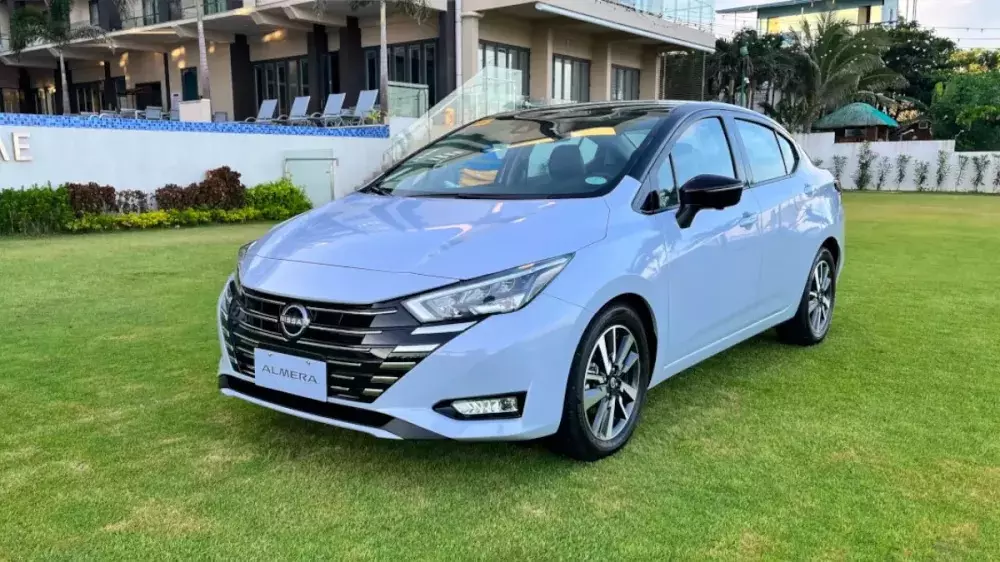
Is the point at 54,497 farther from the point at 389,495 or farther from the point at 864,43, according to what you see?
the point at 864,43

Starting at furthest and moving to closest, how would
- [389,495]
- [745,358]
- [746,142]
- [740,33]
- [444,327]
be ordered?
[740,33] < [745,358] < [746,142] < [389,495] < [444,327]

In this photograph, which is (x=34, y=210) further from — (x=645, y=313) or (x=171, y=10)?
(x=171, y=10)

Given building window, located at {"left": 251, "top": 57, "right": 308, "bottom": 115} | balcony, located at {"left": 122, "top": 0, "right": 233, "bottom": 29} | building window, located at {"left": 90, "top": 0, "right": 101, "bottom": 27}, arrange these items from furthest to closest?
building window, located at {"left": 90, "top": 0, "right": 101, "bottom": 27} → building window, located at {"left": 251, "top": 57, "right": 308, "bottom": 115} → balcony, located at {"left": 122, "top": 0, "right": 233, "bottom": 29}

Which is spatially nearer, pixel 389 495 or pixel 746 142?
pixel 389 495

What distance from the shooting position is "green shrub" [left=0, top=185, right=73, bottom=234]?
1112cm

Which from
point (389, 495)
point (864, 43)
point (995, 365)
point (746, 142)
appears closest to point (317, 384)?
point (389, 495)

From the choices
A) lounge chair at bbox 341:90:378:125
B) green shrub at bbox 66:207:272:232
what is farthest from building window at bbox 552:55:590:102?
green shrub at bbox 66:207:272:232

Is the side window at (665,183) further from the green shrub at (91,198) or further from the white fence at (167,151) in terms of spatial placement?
the white fence at (167,151)

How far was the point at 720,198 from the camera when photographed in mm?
3455

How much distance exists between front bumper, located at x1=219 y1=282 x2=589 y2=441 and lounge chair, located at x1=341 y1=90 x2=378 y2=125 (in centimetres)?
1669

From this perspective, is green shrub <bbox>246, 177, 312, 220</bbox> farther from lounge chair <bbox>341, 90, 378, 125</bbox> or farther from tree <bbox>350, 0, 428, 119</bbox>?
lounge chair <bbox>341, 90, 378, 125</bbox>

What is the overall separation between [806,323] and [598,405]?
2389mm

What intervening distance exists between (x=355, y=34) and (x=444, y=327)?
2201cm

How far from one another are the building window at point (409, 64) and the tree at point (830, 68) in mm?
17821
